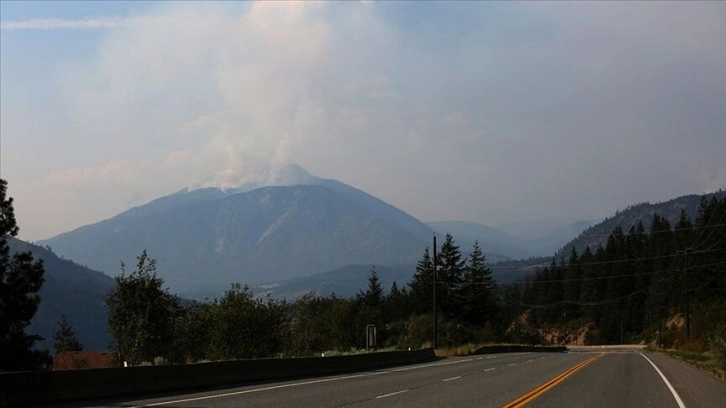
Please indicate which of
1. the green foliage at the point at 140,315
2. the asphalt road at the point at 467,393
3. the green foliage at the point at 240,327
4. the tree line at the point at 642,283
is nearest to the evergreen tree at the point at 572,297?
the tree line at the point at 642,283

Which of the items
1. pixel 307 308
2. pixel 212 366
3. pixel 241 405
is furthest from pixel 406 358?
pixel 307 308

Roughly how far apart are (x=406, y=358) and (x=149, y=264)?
18396 mm

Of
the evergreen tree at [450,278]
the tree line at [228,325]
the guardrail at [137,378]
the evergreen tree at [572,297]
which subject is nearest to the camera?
the guardrail at [137,378]

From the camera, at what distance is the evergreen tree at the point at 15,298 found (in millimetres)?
52000

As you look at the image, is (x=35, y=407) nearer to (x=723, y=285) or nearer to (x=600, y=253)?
(x=723, y=285)

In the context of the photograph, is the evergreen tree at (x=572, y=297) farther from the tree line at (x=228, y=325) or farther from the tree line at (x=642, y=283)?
the tree line at (x=228, y=325)

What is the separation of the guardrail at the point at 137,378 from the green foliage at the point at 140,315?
2206 centimetres

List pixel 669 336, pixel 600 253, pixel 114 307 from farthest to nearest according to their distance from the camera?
1. pixel 600 253
2. pixel 669 336
3. pixel 114 307

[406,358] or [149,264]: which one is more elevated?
[149,264]

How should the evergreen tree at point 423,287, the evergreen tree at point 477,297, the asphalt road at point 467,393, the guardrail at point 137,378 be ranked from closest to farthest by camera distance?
the guardrail at point 137,378 → the asphalt road at point 467,393 → the evergreen tree at point 477,297 → the evergreen tree at point 423,287

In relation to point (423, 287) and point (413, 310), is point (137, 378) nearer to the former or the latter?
point (423, 287)

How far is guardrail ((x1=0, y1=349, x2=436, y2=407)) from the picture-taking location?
15891 millimetres

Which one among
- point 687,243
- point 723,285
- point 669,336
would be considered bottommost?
point 669,336

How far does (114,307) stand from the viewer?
50219mm
